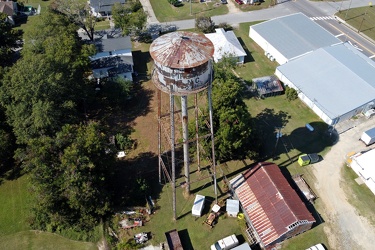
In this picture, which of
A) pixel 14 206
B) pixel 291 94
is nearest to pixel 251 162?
pixel 291 94

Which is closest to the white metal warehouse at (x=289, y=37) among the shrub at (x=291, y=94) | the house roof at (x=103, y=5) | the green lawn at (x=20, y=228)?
the shrub at (x=291, y=94)

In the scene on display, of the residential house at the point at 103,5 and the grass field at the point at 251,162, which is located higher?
the residential house at the point at 103,5

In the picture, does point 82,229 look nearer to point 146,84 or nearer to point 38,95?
point 38,95

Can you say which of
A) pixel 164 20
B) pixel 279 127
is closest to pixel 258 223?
pixel 279 127

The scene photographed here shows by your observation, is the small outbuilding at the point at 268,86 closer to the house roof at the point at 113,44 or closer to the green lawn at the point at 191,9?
the house roof at the point at 113,44

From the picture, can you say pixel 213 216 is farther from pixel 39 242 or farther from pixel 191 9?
pixel 191 9

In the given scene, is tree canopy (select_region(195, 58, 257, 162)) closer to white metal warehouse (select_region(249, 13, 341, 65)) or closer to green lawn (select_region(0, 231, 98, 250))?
green lawn (select_region(0, 231, 98, 250))
